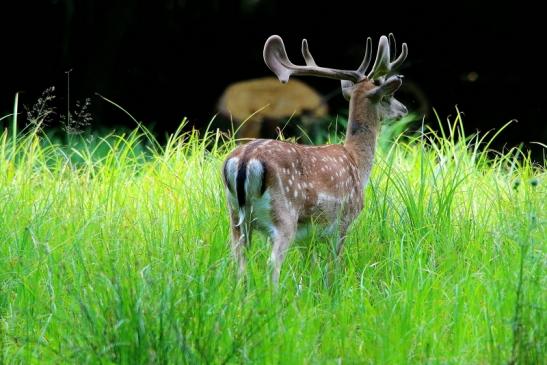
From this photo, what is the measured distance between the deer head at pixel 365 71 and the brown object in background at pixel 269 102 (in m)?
4.38

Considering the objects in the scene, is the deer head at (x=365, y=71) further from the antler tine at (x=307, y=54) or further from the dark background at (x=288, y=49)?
the dark background at (x=288, y=49)

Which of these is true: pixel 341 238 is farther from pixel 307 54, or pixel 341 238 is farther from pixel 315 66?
pixel 307 54

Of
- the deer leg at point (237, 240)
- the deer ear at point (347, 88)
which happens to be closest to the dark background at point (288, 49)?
the deer ear at point (347, 88)

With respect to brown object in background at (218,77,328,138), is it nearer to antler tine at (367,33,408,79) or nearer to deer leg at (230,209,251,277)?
antler tine at (367,33,408,79)

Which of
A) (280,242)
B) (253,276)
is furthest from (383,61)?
(253,276)

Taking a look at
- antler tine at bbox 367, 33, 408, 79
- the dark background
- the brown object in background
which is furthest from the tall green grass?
the dark background

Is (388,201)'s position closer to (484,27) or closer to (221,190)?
(221,190)

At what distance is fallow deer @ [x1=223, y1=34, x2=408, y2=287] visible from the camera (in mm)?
4590

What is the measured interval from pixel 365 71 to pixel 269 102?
15.6 feet

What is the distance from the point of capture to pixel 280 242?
15.3ft

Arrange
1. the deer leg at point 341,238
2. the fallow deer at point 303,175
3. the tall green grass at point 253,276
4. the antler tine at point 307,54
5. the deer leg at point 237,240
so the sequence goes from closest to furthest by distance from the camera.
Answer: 1. the tall green grass at point 253,276
2. the fallow deer at point 303,175
3. the deer leg at point 237,240
4. the deer leg at point 341,238
5. the antler tine at point 307,54

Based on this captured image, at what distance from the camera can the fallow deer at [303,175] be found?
4590mm

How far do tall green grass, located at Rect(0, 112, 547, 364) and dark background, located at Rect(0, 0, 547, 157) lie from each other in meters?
5.00

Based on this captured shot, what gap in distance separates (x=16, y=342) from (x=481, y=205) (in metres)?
2.94
